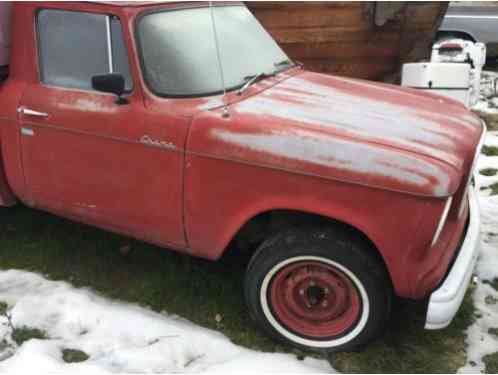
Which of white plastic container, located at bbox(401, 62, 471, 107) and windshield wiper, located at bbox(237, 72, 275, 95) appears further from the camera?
white plastic container, located at bbox(401, 62, 471, 107)

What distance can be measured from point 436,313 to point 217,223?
3.98 feet

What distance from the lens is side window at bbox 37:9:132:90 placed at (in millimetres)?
3092

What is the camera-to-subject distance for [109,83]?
2.88m

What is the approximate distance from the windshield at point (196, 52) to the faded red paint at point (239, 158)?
0.09m

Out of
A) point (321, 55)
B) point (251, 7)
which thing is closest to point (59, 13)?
point (251, 7)

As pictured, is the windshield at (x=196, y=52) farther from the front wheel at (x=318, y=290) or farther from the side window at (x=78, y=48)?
the front wheel at (x=318, y=290)

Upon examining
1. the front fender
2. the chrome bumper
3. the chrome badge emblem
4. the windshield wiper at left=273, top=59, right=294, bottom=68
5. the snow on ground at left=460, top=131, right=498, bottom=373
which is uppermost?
the windshield wiper at left=273, top=59, right=294, bottom=68

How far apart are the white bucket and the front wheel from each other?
84.6 inches

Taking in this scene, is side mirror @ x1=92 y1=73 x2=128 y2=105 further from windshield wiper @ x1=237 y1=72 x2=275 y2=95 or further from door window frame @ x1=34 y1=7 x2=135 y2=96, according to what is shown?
windshield wiper @ x1=237 y1=72 x2=275 y2=95

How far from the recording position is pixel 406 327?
3139 mm

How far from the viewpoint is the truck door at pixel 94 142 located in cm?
296

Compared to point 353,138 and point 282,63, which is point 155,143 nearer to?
point 353,138

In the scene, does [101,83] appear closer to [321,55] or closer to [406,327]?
[406,327]

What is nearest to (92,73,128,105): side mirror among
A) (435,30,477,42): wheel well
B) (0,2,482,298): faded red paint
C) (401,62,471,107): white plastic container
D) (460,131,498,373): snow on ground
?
(0,2,482,298): faded red paint
